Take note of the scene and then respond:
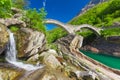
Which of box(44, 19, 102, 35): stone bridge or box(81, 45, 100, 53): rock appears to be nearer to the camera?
box(44, 19, 102, 35): stone bridge

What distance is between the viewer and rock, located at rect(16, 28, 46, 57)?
4400cm

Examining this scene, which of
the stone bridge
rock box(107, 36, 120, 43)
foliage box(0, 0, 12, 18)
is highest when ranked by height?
foliage box(0, 0, 12, 18)

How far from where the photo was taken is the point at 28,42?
145 feet

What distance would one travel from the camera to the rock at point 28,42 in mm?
44000

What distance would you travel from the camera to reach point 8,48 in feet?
141

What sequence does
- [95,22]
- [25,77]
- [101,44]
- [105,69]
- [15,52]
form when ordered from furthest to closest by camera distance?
[95,22]
[101,44]
[105,69]
[15,52]
[25,77]

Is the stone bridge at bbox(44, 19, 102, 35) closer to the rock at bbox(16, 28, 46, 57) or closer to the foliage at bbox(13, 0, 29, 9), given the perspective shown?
the foliage at bbox(13, 0, 29, 9)

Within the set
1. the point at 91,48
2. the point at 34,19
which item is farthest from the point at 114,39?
the point at 34,19

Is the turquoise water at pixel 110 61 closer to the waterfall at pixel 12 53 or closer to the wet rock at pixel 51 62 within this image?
the wet rock at pixel 51 62

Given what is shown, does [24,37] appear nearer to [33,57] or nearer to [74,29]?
[33,57]

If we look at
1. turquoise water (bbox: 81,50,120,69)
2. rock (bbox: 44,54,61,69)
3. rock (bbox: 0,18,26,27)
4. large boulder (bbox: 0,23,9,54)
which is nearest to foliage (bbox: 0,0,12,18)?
rock (bbox: 0,18,26,27)

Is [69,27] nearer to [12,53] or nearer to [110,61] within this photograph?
[110,61]

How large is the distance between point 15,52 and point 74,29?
9462 centimetres

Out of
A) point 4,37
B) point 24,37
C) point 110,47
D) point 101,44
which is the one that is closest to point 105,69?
point 24,37
